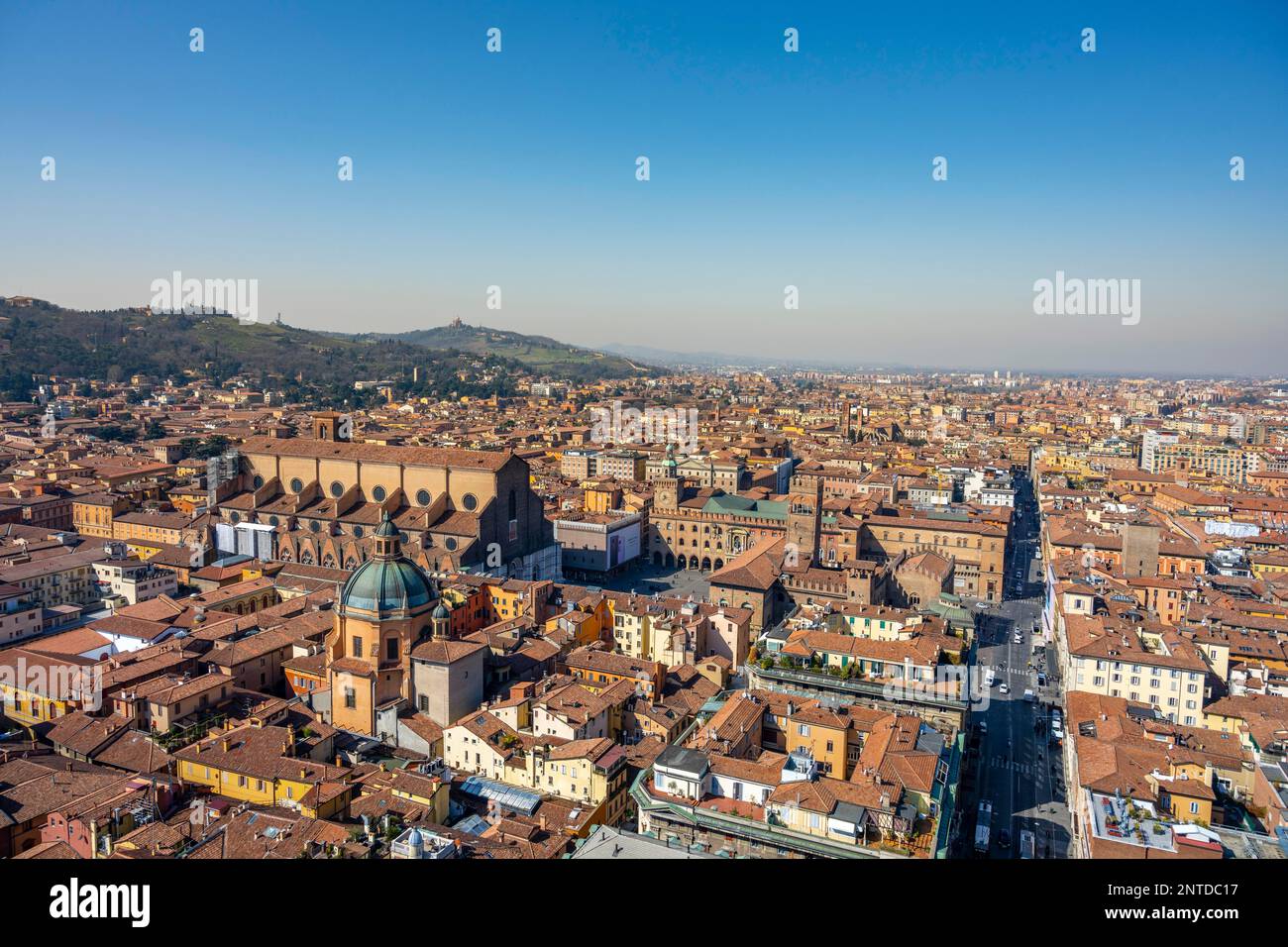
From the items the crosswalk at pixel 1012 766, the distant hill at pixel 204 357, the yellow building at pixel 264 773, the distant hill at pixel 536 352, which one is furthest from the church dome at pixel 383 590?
the distant hill at pixel 536 352

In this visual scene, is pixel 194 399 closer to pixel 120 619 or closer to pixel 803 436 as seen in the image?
pixel 803 436

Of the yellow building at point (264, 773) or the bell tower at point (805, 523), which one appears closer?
the yellow building at point (264, 773)

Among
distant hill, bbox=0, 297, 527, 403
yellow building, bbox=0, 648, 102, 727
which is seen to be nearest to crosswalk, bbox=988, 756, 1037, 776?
yellow building, bbox=0, 648, 102, 727

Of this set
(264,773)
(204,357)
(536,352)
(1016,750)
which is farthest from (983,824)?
(536,352)

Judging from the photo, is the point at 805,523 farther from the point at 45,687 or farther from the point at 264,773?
the point at 45,687

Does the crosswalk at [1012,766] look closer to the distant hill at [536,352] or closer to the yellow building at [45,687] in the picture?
the yellow building at [45,687]
